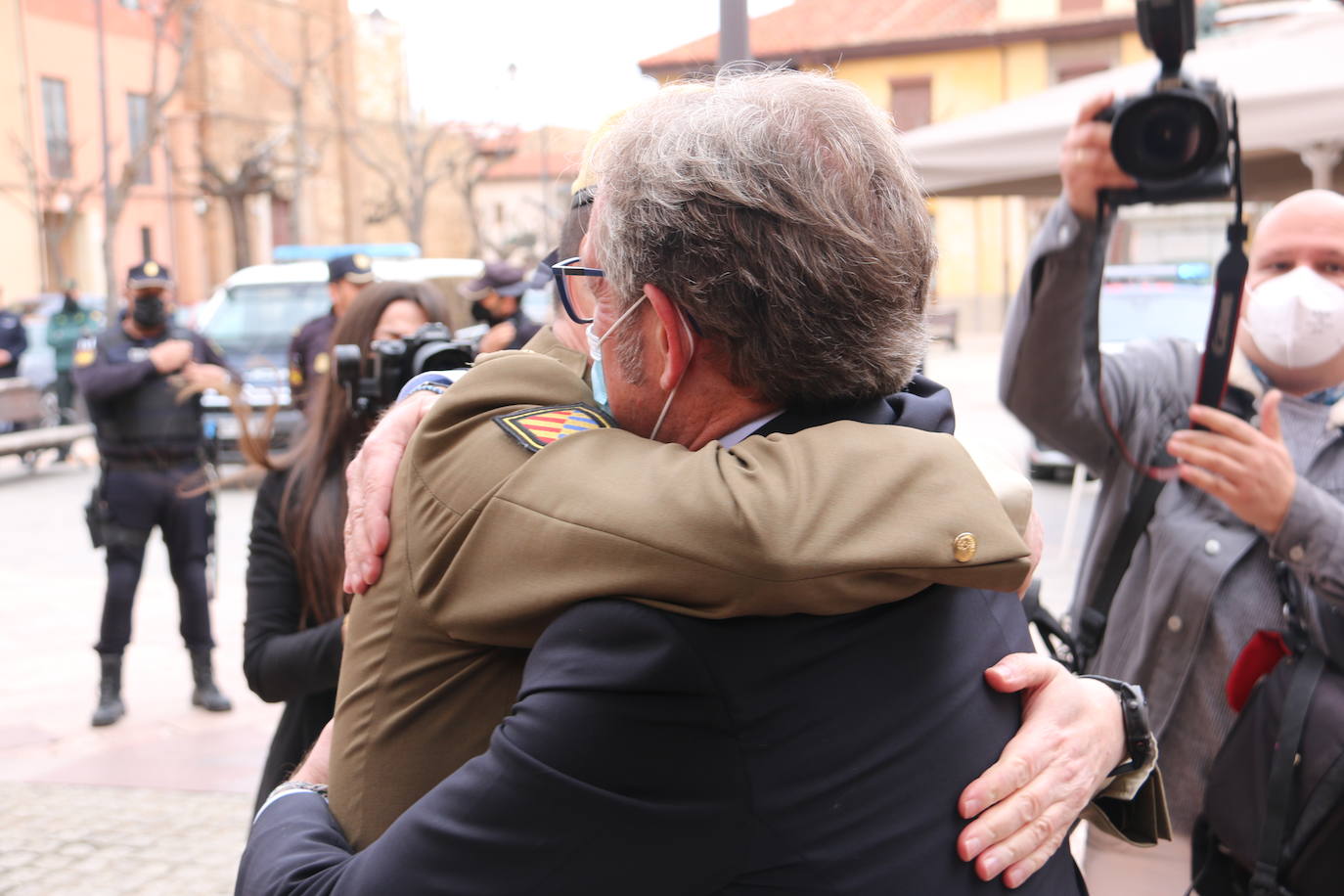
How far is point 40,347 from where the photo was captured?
18109 millimetres

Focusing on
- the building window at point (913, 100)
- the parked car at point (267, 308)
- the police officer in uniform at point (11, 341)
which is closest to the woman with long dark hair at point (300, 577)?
the parked car at point (267, 308)

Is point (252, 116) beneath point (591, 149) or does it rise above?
above

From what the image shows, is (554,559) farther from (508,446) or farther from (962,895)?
(962,895)

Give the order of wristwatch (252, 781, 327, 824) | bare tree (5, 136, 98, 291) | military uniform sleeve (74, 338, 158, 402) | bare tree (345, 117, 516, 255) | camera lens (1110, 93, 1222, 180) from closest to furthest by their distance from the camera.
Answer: wristwatch (252, 781, 327, 824) < camera lens (1110, 93, 1222, 180) < military uniform sleeve (74, 338, 158, 402) < bare tree (5, 136, 98, 291) < bare tree (345, 117, 516, 255)

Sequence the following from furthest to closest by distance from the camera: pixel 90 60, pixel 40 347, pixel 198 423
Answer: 1. pixel 90 60
2. pixel 40 347
3. pixel 198 423

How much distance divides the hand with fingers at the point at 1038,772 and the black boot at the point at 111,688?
5317 millimetres

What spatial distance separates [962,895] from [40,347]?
19.4m

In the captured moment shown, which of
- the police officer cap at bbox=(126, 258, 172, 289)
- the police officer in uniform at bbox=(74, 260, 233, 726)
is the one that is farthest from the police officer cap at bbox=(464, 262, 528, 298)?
the police officer in uniform at bbox=(74, 260, 233, 726)

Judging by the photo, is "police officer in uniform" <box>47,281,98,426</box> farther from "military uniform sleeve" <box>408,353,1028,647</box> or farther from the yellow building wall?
the yellow building wall

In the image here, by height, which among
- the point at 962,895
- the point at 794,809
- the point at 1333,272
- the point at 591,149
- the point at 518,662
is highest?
the point at 591,149

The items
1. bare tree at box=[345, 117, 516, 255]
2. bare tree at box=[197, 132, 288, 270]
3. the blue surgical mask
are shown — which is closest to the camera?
the blue surgical mask

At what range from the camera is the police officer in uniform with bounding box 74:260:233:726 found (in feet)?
19.1

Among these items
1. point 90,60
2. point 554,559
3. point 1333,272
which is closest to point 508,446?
point 554,559

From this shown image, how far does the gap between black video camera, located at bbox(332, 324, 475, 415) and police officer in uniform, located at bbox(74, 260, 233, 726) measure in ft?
11.3
